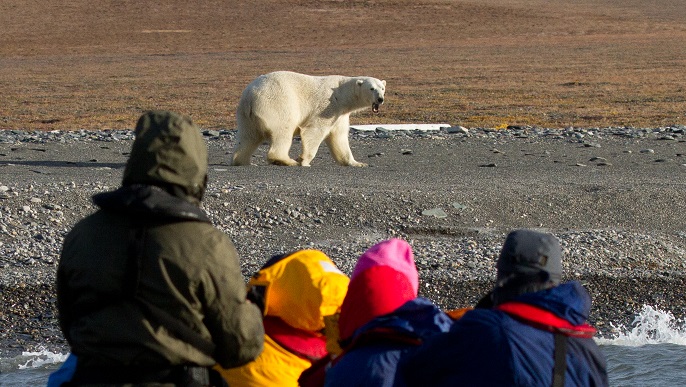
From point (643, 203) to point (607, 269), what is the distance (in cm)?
213

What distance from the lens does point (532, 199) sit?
1023 centimetres

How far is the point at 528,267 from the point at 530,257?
0.03 metres

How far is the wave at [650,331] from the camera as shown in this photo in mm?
6785

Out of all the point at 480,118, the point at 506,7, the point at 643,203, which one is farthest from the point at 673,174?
the point at 506,7

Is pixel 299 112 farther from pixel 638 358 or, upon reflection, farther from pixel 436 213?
pixel 638 358

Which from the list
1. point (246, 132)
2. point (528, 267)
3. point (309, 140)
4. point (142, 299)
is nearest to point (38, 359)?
point (142, 299)

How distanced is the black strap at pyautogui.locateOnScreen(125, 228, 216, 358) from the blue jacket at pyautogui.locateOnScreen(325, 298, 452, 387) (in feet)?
1.34

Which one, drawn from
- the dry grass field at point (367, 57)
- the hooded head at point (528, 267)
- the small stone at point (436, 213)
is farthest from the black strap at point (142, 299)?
the dry grass field at point (367, 57)

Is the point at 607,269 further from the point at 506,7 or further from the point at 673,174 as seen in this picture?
the point at 506,7

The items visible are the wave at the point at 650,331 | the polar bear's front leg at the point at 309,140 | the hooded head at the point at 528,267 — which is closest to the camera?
the hooded head at the point at 528,267

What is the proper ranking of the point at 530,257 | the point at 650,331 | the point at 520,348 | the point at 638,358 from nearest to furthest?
1. the point at 520,348
2. the point at 530,257
3. the point at 638,358
4. the point at 650,331

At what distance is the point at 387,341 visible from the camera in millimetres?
2760

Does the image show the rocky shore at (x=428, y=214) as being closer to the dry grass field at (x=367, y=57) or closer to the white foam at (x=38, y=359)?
the white foam at (x=38, y=359)

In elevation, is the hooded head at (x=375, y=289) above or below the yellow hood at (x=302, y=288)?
above
